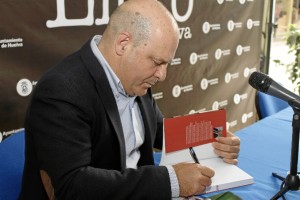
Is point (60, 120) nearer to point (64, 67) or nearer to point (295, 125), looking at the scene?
point (64, 67)

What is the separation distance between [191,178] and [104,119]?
1.08 ft

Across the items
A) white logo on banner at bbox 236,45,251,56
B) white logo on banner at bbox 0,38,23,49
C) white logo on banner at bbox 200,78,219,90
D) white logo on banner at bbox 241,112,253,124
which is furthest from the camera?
white logo on banner at bbox 241,112,253,124

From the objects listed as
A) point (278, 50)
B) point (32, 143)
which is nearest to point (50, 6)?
point (32, 143)

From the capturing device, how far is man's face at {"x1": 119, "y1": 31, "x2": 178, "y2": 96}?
1134 millimetres

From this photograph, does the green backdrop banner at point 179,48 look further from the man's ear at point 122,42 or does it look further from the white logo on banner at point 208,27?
the man's ear at point 122,42

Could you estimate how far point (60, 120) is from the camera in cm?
103

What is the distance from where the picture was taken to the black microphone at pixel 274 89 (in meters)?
1.19

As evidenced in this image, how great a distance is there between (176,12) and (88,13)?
86 cm

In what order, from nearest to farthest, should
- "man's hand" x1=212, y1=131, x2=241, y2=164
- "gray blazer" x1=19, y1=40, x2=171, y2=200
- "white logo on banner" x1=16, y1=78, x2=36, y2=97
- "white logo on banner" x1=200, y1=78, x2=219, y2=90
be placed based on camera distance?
1. "gray blazer" x1=19, y1=40, x2=171, y2=200
2. "man's hand" x1=212, y1=131, x2=241, y2=164
3. "white logo on banner" x1=16, y1=78, x2=36, y2=97
4. "white logo on banner" x1=200, y1=78, x2=219, y2=90

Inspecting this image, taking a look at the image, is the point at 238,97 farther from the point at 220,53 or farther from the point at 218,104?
the point at 220,53

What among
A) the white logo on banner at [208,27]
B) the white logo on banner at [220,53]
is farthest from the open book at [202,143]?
the white logo on banner at [220,53]

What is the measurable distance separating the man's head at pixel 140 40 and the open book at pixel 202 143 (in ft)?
0.60

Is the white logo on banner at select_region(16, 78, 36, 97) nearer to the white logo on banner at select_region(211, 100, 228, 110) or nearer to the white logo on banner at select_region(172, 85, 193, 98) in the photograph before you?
the white logo on banner at select_region(172, 85, 193, 98)

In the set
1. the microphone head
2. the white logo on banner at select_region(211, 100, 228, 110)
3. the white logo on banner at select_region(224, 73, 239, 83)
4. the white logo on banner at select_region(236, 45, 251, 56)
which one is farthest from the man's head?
the white logo on banner at select_region(236, 45, 251, 56)
